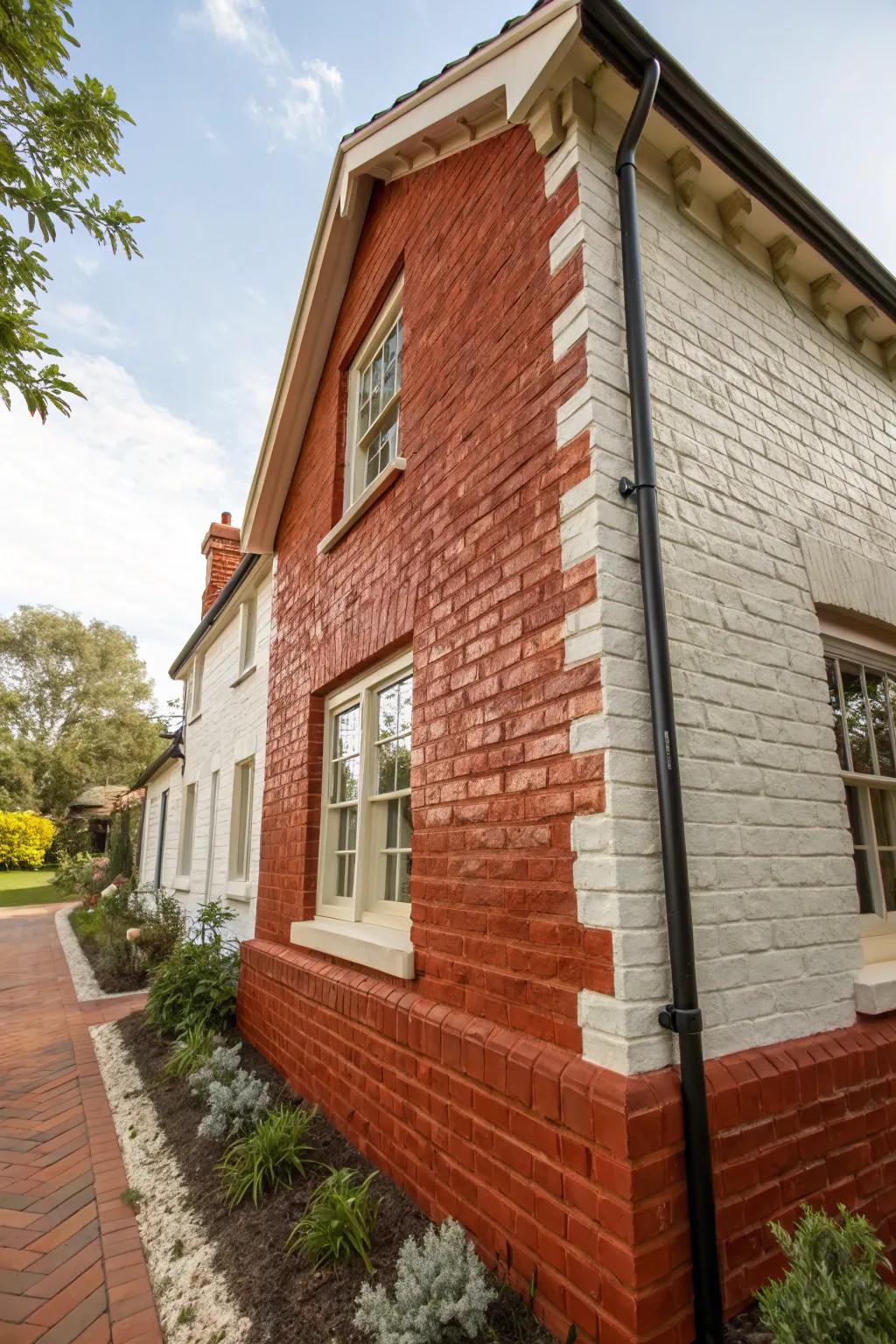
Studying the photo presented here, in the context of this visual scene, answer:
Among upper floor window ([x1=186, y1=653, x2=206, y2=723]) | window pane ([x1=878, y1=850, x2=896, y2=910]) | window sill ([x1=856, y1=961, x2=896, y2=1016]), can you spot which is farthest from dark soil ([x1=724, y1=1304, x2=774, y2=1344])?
upper floor window ([x1=186, y1=653, x2=206, y2=723])

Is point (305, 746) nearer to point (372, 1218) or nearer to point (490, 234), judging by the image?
point (372, 1218)

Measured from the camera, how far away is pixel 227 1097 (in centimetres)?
428

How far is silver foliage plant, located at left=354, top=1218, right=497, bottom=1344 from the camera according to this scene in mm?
2227

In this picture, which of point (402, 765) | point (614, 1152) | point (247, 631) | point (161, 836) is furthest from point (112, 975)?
point (614, 1152)

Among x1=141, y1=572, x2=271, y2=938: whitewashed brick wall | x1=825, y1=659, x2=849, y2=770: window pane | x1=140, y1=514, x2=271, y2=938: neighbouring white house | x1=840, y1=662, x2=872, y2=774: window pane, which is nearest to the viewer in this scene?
x1=825, y1=659, x2=849, y2=770: window pane

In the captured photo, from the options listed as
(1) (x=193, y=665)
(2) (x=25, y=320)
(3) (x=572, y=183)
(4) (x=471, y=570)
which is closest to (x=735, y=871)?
(4) (x=471, y=570)

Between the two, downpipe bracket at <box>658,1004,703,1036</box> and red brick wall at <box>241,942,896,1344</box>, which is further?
downpipe bracket at <box>658,1004,703,1036</box>

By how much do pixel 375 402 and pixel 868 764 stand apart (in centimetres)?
434

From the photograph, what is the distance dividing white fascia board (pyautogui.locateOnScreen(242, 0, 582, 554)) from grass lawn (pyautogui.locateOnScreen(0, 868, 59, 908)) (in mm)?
19838

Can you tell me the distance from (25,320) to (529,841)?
2.95 metres

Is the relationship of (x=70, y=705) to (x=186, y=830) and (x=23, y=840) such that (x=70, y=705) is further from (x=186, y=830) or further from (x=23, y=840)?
(x=186, y=830)

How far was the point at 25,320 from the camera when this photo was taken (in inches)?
110

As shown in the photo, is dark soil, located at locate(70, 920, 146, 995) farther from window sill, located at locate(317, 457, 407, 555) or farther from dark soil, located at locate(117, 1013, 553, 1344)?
window sill, located at locate(317, 457, 407, 555)

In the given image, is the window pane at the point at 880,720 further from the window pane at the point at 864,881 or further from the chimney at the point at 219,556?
the chimney at the point at 219,556
